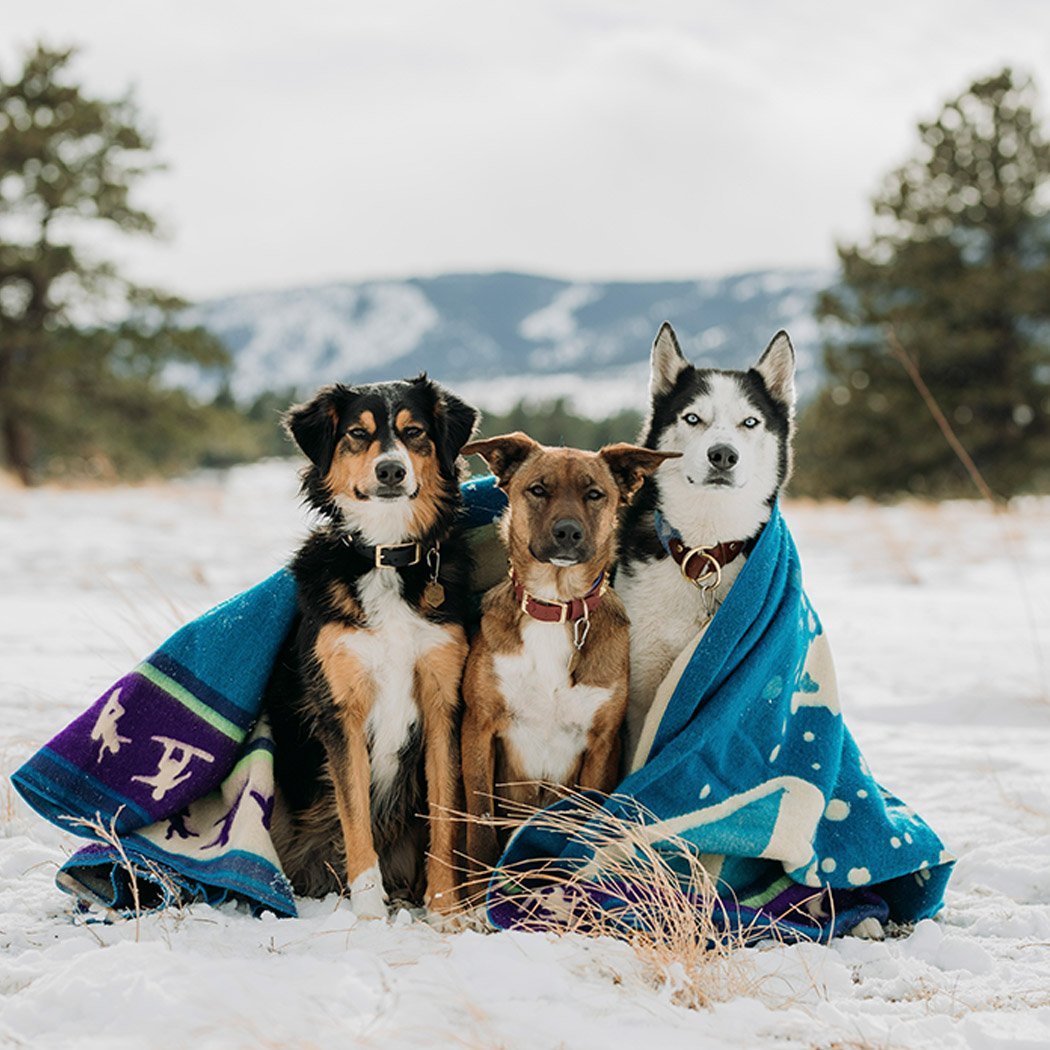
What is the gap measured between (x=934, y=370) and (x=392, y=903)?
82.4ft

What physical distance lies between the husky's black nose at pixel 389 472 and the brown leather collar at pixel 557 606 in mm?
547

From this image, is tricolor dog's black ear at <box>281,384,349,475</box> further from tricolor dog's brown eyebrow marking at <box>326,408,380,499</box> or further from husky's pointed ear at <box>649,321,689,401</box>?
husky's pointed ear at <box>649,321,689,401</box>

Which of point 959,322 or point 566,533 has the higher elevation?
point 959,322

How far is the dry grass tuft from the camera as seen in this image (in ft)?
10.0

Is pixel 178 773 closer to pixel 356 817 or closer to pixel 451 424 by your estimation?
pixel 356 817

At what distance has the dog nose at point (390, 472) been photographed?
3770mm

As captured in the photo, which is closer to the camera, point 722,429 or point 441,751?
point 441,751

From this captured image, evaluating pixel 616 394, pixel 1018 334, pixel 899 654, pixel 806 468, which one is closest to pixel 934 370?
pixel 1018 334

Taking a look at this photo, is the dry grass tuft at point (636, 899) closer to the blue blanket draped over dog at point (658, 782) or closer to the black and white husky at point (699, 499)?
the blue blanket draped over dog at point (658, 782)

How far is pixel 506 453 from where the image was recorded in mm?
4109

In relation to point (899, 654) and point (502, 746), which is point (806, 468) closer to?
point (899, 654)

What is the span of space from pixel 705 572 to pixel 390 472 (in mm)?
1176

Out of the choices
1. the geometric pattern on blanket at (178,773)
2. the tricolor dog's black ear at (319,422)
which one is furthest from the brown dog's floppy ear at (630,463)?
the geometric pattern on blanket at (178,773)

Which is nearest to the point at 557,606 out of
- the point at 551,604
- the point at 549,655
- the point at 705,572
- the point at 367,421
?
the point at 551,604
